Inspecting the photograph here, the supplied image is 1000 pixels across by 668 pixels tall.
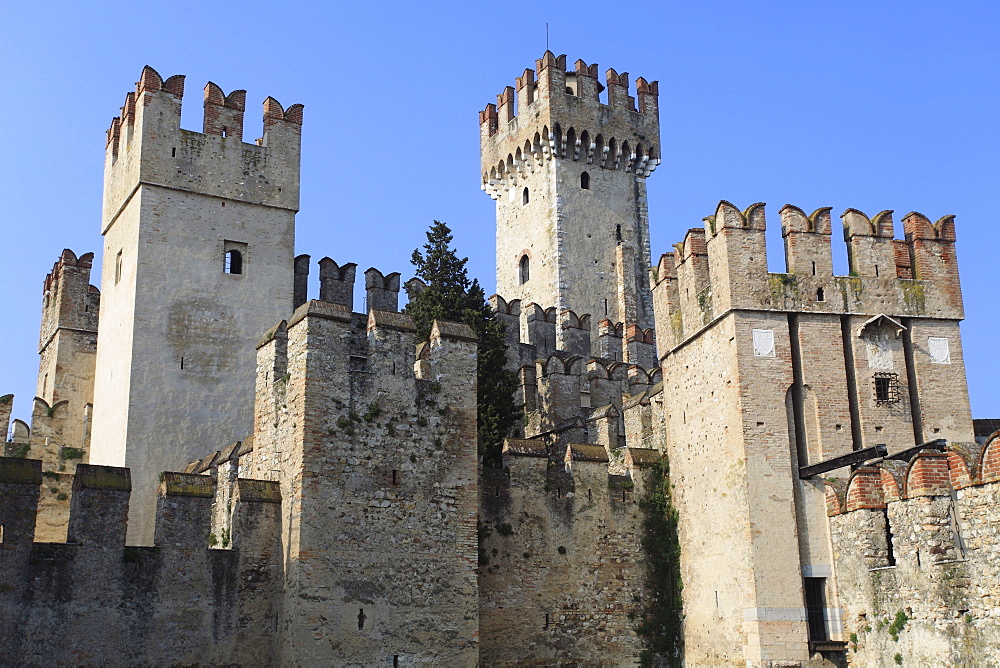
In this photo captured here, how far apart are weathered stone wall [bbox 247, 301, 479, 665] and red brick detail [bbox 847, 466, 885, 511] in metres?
6.74

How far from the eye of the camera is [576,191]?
52.0 metres

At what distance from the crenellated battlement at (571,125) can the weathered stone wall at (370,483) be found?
32724 mm

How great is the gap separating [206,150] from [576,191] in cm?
2560

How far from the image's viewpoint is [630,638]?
22.4 meters

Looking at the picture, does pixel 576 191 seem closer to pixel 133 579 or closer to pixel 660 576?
pixel 660 576

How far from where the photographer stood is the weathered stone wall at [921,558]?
55.7 ft

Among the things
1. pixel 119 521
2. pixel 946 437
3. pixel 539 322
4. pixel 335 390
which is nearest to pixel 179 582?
pixel 119 521

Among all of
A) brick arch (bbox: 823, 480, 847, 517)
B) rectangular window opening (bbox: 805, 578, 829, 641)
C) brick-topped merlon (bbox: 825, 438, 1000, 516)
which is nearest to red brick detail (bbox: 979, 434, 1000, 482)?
brick-topped merlon (bbox: 825, 438, 1000, 516)

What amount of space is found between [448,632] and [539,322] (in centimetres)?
2384

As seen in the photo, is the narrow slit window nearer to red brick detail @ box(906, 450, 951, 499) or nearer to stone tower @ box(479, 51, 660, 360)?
red brick detail @ box(906, 450, 951, 499)

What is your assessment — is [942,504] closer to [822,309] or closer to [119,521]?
[822,309]

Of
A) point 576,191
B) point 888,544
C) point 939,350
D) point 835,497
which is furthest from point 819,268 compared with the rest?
point 576,191

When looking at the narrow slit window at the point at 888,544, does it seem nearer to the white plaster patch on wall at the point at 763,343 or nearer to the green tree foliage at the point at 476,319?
the white plaster patch on wall at the point at 763,343

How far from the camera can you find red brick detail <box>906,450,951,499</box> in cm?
1822
